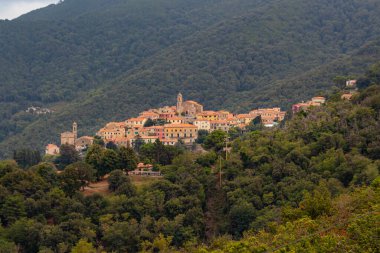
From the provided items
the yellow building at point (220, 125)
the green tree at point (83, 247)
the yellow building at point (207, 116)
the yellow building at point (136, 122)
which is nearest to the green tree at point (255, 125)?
the yellow building at point (220, 125)

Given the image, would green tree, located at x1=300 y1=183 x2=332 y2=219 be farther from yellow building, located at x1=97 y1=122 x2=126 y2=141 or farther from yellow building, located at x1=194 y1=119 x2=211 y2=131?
yellow building, located at x1=97 y1=122 x2=126 y2=141

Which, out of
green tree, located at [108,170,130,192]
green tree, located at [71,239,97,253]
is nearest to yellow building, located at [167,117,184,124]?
green tree, located at [108,170,130,192]

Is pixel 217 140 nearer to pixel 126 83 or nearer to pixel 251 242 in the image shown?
pixel 251 242

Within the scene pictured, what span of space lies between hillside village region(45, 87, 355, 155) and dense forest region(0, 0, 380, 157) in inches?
915

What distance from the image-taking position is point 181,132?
2776 inches

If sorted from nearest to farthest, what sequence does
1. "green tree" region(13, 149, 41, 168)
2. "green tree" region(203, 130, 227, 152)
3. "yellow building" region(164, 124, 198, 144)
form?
"green tree" region(203, 130, 227, 152)
"green tree" region(13, 149, 41, 168)
"yellow building" region(164, 124, 198, 144)

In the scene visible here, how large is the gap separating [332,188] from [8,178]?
842 inches

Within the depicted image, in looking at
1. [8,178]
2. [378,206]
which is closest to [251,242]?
[378,206]

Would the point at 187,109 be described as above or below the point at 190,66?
below

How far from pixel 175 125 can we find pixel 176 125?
0.10m

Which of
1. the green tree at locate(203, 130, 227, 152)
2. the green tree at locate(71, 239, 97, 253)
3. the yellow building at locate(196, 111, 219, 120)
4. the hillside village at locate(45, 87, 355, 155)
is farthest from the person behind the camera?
the yellow building at locate(196, 111, 219, 120)

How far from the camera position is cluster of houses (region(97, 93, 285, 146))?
70375 millimetres

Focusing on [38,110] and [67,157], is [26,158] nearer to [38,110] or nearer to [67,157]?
[67,157]

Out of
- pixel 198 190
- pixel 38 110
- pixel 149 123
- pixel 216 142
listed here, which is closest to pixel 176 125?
pixel 149 123
